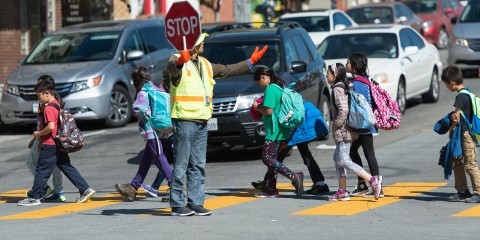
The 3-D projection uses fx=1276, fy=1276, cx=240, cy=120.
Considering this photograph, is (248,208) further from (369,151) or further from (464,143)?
(464,143)

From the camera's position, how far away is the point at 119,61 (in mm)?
22453

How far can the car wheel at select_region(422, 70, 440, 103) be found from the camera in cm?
2425

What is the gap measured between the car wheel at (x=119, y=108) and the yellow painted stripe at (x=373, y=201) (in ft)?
28.1

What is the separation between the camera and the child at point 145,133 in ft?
44.3

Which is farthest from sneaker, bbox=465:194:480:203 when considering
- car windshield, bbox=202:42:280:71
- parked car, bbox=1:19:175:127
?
parked car, bbox=1:19:175:127

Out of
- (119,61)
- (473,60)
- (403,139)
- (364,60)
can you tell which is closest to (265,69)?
(364,60)

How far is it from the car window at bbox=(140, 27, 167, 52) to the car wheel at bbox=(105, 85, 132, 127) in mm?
1457

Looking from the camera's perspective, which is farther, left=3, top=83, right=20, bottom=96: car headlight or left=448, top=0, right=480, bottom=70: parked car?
left=448, top=0, right=480, bottom=70: parked car

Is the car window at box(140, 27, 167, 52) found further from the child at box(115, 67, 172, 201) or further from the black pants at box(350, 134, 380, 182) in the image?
the black pants at box(350, 134, 380, 182)

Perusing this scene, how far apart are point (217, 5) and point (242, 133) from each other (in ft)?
63.9

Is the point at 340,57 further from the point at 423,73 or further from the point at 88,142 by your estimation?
the point at 88,142

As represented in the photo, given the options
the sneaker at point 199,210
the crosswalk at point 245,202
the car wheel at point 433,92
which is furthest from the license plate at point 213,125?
the car wheel at point 433,92

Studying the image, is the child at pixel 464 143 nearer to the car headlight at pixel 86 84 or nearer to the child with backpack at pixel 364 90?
the child with backpack at pixel 364 90

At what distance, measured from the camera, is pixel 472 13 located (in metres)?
29.0
